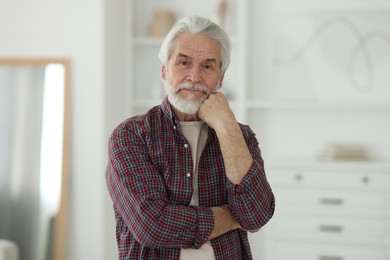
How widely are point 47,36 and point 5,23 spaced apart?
12.3 inches

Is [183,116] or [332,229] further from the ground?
[183,116]

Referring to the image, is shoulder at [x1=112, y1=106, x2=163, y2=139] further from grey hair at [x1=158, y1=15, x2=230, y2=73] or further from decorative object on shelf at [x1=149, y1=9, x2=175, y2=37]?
decorative object on shelf at [x1=149, y1=9, x2=175, y2=37]

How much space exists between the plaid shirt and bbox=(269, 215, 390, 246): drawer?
6.48 feet

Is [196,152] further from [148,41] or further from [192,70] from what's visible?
[148,41]

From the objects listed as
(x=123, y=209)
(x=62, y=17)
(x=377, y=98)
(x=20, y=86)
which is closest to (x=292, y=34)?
(x=377, y=98)

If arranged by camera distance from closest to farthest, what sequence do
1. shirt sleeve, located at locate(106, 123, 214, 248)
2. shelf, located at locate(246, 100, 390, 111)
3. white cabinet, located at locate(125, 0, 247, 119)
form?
shirt sleeve, located at locate(106, 123, 214, 248) < shelf, located at locate(246, 100, 390, 111) < white cabinet, located at locate(125, 0, 247, 119)

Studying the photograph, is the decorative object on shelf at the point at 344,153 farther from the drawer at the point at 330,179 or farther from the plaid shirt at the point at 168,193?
the plaid shirt at the point at 168,193

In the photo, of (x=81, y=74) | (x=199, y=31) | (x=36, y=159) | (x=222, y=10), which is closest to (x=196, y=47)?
(x=199, y=31)

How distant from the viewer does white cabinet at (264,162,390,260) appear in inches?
136

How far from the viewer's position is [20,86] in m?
3.39

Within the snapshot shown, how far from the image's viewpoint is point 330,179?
11.5 ft

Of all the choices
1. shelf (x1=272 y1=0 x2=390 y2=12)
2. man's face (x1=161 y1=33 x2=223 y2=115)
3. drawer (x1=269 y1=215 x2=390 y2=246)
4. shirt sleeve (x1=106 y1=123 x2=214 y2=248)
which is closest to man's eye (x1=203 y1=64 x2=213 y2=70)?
man's face (x1=161 y1=33 x2=223 y2=115)

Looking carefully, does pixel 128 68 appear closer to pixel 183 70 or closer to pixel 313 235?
pixel 313 235

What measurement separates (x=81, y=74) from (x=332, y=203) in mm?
1892
